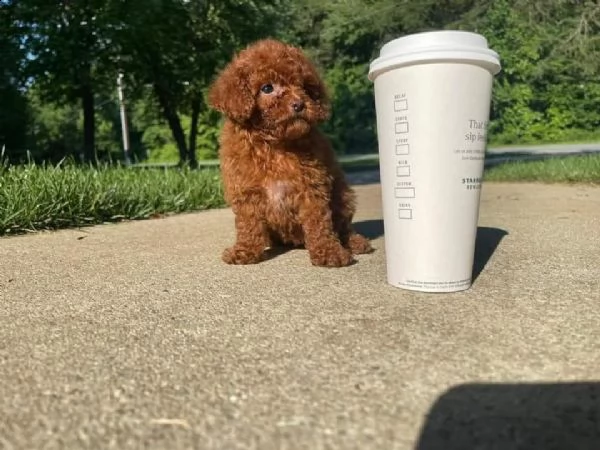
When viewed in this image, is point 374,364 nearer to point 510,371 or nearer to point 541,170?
point 510,371

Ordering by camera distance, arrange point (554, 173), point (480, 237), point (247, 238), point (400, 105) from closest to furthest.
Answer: point (400, 105)
point (247, 238)
point (480, 237)
point (554, 173)

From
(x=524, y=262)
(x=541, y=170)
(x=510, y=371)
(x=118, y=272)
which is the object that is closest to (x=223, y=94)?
(x=118, y=272)

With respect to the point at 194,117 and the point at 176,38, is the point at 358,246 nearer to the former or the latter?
the point at 176,38

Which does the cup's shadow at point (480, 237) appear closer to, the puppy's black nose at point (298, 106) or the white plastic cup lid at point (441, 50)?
the white plastic cup lid at point (441, 50)

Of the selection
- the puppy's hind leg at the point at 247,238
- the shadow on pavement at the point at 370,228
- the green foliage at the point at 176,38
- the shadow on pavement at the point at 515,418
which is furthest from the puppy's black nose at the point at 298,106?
the green foliage at the point at 176,38

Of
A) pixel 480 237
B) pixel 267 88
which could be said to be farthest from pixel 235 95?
pixel 480 237

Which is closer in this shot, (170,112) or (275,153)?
(275,153)
